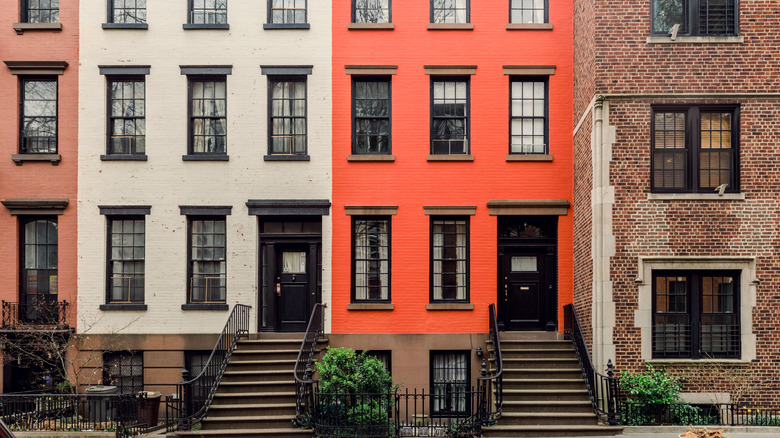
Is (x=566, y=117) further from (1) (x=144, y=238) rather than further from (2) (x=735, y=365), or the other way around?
(1) (x=144, y=238)

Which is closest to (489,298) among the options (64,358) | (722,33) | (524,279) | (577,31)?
(524,279)

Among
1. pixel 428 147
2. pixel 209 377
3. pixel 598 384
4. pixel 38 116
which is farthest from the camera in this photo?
pixel 38 116

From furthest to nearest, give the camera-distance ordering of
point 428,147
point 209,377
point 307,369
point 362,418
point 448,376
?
Result: 1. point 428,147
2. point 448,376
3. point 209,377
4. point 307,369
5. point 362,418

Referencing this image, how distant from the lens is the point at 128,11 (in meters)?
17.5

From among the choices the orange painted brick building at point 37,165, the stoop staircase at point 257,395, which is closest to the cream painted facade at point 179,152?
the orange painted brick building at point 37,165

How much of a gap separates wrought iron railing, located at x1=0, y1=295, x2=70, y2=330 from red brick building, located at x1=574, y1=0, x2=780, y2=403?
12.4 meters

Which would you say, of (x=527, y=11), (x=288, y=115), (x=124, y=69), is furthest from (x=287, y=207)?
(x=527, y=11)

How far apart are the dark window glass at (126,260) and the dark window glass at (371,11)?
24.2ft

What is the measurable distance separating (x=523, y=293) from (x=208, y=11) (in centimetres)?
1046

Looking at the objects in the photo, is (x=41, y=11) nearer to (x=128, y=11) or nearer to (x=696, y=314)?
(x=128, y=11)

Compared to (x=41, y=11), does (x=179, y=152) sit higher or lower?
lower

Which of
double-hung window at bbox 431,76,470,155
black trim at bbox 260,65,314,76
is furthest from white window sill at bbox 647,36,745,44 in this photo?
black trim at bbox 260,65,314,76

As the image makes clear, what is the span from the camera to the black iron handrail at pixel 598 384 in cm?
1388

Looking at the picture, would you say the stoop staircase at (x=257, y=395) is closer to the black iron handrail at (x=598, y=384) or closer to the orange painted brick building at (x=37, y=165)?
the orange painted brick building at (x=37, y=165)
